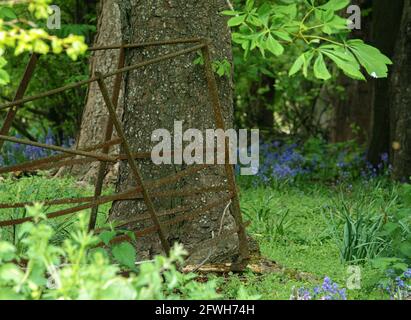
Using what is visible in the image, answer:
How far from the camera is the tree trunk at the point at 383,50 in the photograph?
30.4 feet

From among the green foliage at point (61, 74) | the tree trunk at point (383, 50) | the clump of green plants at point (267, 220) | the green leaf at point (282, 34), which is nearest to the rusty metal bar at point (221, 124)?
the green leaf at point (282, 34)

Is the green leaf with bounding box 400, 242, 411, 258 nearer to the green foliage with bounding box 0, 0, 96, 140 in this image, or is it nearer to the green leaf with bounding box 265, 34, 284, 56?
the green leaf with bounding box 265, 34, 284, 56

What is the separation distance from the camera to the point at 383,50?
365 inches

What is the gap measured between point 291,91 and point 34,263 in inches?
415

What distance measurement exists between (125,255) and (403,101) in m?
5.76

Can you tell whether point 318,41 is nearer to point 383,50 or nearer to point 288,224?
point 288,224

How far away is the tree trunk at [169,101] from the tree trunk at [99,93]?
3.04m

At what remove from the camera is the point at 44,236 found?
2680 mm

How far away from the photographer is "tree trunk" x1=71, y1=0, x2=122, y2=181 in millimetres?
7918

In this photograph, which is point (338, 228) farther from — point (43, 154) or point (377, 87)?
point (43, 154)

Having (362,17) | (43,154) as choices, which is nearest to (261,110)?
(362,17)

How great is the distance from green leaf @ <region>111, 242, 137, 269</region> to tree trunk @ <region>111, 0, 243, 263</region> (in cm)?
101

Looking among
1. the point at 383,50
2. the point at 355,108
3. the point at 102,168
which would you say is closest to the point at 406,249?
the point at 102,168

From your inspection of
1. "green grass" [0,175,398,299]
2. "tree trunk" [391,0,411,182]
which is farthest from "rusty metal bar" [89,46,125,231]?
"tree trunk" [391,0,411,182]
